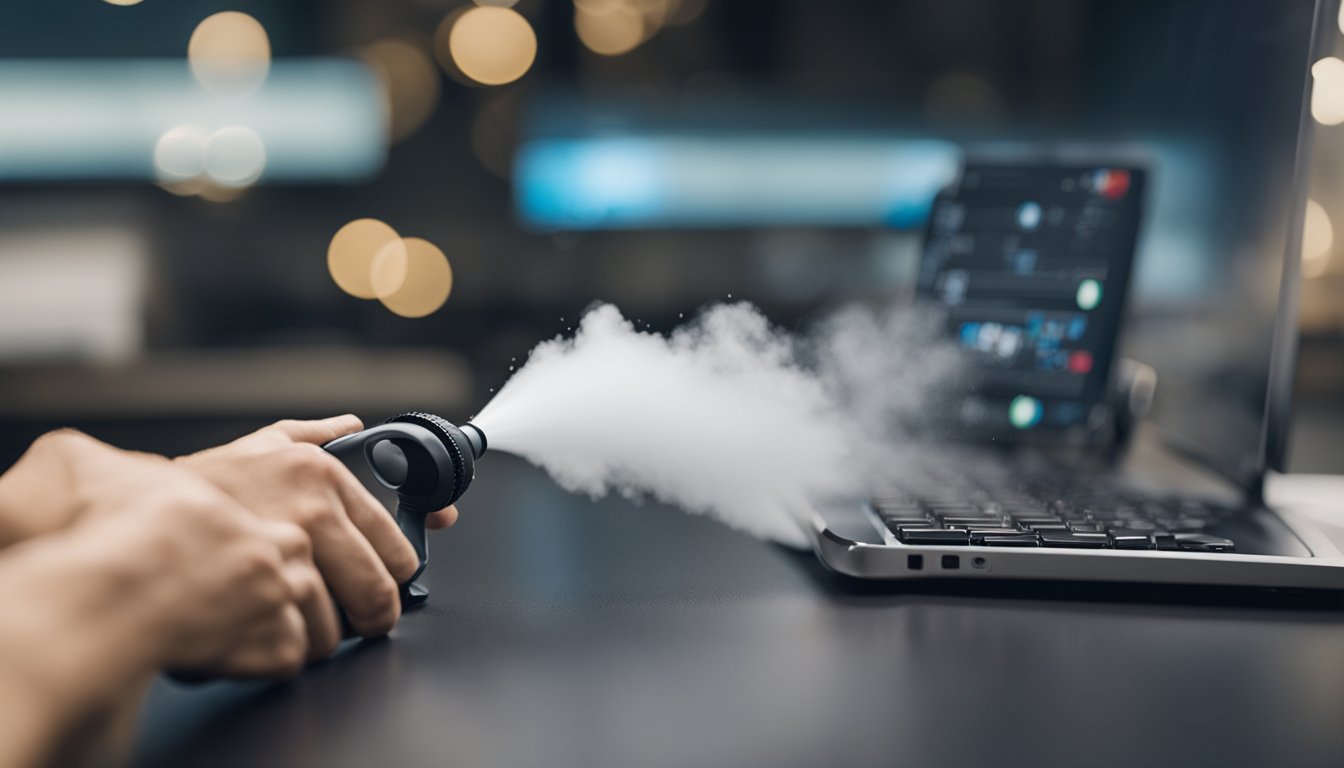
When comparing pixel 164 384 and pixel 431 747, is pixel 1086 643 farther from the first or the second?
pixel 164 384

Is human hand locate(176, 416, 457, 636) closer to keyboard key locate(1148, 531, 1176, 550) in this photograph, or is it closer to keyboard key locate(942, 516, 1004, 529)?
keyboard key locate(942, 516, 1004, 529)

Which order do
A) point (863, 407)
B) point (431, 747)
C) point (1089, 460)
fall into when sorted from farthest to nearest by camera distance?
point (1089, 460) < point (863, 407) < point (431, 747)

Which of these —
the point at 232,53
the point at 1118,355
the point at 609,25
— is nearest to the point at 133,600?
the point at 1118,355

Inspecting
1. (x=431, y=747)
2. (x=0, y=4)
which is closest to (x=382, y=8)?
(x=0, y=4)

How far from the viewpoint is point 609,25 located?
2.90 meters

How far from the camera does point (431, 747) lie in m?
0.40

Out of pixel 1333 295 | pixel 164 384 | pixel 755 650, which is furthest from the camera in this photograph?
pixel 164 384

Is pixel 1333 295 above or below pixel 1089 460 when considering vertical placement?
above

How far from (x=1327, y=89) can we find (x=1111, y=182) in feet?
0.69

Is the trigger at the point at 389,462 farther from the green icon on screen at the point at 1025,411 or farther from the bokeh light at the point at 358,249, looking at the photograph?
the bokeh light at the point at 358,249

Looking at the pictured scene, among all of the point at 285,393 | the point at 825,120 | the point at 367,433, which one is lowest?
the point at 285,393

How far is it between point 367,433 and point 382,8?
2713 millimetres

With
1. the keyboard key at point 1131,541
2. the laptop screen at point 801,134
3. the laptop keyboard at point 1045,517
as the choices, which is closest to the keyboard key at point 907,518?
the laptop keyboard at point 1045,517

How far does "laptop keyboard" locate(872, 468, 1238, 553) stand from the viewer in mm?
601
